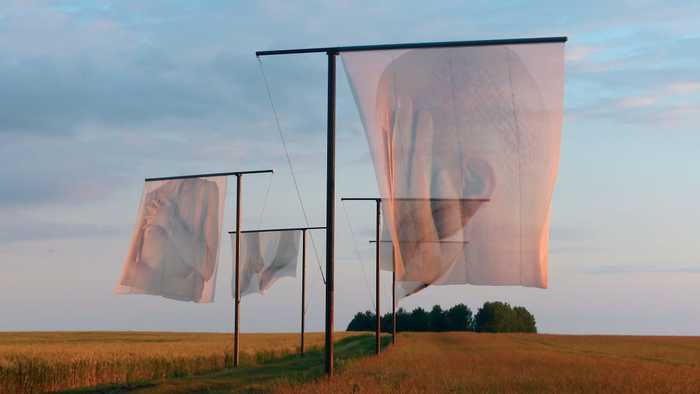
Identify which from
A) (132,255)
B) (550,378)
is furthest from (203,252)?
(550,378)

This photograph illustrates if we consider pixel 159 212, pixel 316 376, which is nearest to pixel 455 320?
pixel 159 212

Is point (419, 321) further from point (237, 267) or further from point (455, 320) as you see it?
point (237, 267)

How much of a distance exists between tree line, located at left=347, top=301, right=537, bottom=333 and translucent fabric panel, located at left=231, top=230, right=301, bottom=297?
91649mm

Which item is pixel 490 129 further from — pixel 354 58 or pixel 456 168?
pixel 354 58

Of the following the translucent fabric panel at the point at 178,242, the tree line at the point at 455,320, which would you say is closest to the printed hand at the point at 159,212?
the translucent fabric panel at the point at 178,242

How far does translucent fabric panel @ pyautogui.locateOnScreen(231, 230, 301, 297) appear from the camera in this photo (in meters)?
45.3

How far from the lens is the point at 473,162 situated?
15.9 metres

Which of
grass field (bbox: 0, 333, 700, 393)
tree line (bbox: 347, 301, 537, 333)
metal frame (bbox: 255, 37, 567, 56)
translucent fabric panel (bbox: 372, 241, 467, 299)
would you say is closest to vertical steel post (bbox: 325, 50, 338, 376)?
grass field (bbox: 0, 333, 700, 393)

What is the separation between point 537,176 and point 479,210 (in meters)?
1.04

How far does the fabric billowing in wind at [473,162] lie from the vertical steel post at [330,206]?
4.02m

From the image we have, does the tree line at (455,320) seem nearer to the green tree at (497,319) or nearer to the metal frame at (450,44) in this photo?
the green tree at (497,319)

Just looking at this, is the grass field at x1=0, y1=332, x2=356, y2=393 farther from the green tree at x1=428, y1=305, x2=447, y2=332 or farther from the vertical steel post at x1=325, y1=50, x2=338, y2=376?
the green tree at x1=428, y1=305, x2=447, y2=332

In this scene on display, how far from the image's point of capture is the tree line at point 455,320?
5536 inches

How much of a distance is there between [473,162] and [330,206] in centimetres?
523
